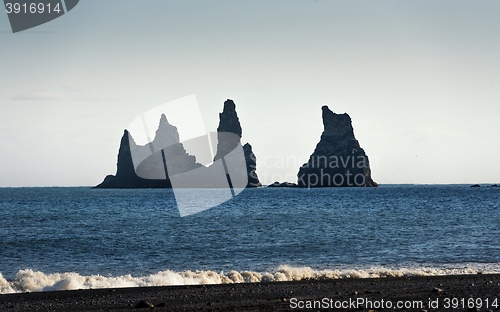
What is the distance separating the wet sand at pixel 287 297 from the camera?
53.3ft

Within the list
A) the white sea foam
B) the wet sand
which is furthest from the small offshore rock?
the white sea foam

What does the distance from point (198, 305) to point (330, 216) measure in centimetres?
6034

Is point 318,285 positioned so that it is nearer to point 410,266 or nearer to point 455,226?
point 410,266

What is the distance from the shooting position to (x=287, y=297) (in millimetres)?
18047

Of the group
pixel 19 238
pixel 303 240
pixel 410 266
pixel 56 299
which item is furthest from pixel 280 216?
pixel 56 299

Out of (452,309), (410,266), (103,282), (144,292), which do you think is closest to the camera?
(452,309)

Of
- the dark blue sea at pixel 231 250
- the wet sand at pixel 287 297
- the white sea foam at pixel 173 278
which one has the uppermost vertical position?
the wet sand at pixel 287 297

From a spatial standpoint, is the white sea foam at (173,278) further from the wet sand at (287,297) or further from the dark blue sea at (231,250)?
A: the wet sand at (287,297)

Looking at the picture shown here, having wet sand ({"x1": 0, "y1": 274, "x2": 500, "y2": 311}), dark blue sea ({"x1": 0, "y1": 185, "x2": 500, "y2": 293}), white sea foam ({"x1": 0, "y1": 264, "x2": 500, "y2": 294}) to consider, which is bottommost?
dark blue sea ({"x1": 0, "y1": 185, "x2": 500, "y2": 293})

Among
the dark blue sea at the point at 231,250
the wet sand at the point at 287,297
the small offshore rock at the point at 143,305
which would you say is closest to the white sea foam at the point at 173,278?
the dark blue sea at the point at 231,250

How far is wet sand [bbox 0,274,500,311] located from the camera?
16250mm

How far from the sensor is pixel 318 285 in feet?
69.9

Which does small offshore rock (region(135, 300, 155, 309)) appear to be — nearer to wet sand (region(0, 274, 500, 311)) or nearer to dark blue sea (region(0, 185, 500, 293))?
wet sand (region(0, 274, 500, 311))

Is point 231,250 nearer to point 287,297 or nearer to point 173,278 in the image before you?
point 173,278
